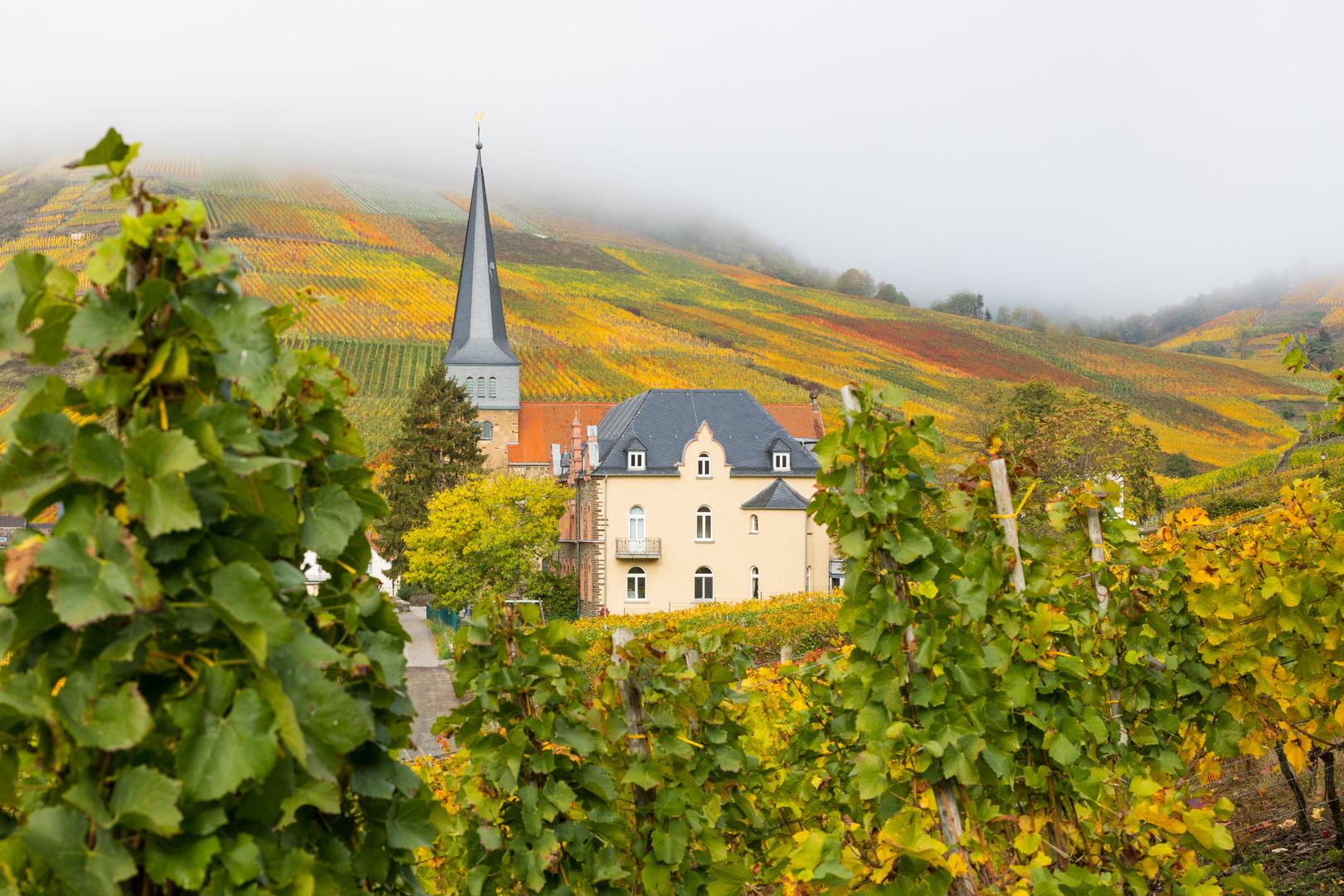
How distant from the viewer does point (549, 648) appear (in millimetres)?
3672

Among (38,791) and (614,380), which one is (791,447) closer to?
(38,791)

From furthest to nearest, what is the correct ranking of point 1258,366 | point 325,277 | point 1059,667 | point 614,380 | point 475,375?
point 1258,366, point 325,277, point 614,380, point 475,375, point 1059,667

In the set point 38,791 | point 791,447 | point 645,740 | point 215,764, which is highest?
point 215,764

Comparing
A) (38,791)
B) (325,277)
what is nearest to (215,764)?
(38,791)

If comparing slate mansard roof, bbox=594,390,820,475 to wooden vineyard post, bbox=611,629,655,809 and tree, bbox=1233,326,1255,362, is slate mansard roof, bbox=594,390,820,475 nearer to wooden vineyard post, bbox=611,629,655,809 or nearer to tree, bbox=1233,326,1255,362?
wooden vineyard post, bbox=611,629,655,809

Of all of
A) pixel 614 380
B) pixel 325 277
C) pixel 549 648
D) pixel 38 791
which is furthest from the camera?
pixel 325 277

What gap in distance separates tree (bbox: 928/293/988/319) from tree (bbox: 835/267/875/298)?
1175 centimetres

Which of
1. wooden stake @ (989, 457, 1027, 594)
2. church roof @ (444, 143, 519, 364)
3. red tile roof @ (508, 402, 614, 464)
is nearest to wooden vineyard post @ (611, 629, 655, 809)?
wooden stake @ (989, 457, 1027, 594)

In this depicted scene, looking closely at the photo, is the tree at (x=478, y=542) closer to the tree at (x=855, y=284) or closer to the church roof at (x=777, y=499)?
the church roof at (x=777, y=499)

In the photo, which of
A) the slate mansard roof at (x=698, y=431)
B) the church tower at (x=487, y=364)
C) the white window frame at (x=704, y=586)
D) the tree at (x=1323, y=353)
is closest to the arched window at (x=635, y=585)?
the white window frame at (x=704, y=586)

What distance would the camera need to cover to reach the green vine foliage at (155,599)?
1.47m

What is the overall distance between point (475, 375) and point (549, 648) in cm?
6148

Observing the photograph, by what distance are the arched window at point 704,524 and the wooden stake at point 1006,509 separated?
115 ft

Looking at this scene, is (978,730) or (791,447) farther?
(791,447)
